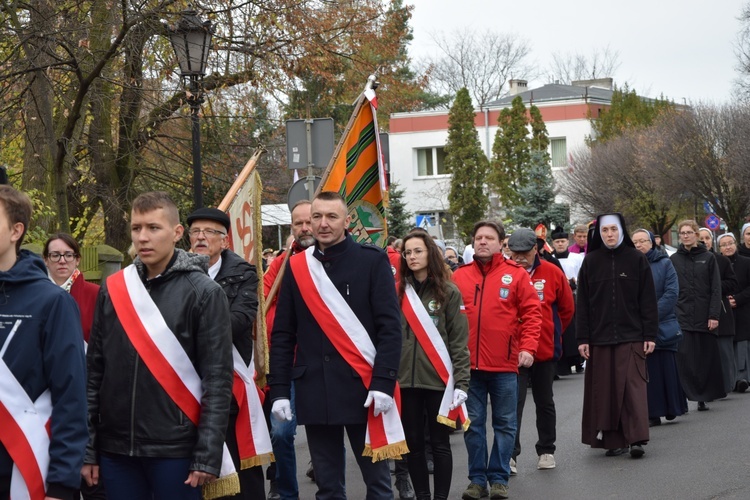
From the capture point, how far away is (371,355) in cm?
625

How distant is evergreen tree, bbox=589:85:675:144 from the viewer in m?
59.5

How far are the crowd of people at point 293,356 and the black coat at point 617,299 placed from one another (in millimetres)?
14

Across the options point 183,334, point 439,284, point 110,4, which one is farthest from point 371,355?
point 110,4

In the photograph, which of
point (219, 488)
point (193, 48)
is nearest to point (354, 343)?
point (219, 488)

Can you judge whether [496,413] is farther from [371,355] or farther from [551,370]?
[371,355]

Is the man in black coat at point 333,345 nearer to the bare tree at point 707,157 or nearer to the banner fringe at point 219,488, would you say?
the banner fringe at point 219,488

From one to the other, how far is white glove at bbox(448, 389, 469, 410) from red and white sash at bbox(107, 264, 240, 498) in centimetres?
304

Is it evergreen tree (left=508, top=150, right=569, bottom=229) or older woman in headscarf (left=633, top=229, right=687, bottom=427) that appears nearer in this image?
older woman in headscarf (left=633, top=229, right=687, bottom=427)

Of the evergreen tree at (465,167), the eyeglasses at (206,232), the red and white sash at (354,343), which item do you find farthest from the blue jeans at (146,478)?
the evergreen tree at (465,167)

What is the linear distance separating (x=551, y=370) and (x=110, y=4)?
26.9ft

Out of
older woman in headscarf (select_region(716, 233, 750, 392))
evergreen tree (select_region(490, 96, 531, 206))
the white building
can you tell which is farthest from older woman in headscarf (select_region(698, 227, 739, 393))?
the white building

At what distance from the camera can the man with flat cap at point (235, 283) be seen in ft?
21.1

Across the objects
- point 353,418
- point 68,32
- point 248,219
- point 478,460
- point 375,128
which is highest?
point 68,32

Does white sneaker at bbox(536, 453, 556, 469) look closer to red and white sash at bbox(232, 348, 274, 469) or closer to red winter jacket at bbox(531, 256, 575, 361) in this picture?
red winter jacket at bbox(531, 256, 575, 361)
